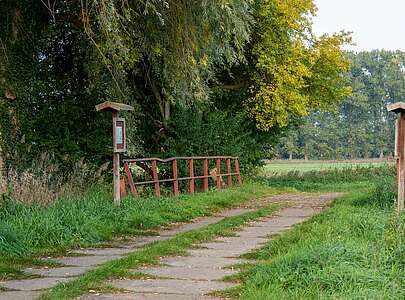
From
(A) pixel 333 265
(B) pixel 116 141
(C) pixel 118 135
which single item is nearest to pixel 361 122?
(C) pixel 118 135

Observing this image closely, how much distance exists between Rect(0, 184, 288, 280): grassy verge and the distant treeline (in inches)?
2096

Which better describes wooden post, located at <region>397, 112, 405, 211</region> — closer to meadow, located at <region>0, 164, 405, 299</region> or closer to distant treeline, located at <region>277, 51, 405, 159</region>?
meadow, located at <region>0, 164, 405, 299</region>

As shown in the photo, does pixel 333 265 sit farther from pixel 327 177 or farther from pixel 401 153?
pixel 327 177

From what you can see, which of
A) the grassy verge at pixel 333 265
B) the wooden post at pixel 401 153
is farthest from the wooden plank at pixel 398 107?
the grassy verge at pixel 333 265

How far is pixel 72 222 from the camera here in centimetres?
964

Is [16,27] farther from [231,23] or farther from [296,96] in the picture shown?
[296,96]

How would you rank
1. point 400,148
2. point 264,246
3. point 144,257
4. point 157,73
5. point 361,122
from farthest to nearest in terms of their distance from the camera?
point 361,122, point 157,73, point 400,148, point 264,246, point 144,257

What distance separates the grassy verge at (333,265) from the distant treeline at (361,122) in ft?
186

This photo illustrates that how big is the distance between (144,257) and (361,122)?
231 ft

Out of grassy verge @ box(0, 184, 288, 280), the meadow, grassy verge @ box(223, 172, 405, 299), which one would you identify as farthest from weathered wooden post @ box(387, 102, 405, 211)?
grassy verge @ box(0, 184, 288, 280)

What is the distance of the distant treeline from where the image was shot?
7025 cm

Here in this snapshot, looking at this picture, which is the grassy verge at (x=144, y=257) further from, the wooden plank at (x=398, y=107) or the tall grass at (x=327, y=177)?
the tall grass at (x=327, y=177)

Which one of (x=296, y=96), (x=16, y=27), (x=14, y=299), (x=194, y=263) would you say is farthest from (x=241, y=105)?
(x=14, y=299)

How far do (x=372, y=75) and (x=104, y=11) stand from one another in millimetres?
74777
